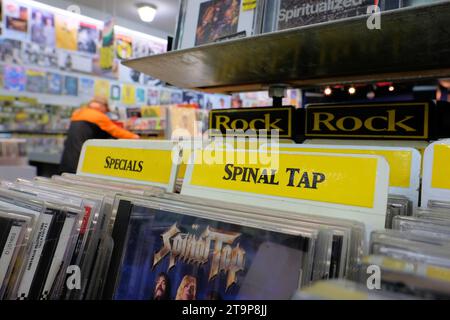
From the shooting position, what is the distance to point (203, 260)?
651mm

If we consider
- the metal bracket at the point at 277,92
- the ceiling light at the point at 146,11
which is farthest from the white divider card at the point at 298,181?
the ceiling light at the point at 146,11

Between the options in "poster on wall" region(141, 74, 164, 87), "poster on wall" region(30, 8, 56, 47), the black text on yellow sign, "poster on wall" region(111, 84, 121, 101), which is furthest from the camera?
"poster on wall" region(141, 74, 164, 87)

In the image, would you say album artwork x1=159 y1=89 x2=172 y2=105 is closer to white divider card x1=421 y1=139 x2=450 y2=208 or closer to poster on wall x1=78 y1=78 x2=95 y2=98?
poster on wall x1=78 y1=78 x2=95 y2=98

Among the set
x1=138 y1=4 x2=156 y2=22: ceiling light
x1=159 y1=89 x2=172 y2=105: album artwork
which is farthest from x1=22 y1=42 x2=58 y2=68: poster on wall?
x1=159 y1=89 x2=172 y2=105: album artwork

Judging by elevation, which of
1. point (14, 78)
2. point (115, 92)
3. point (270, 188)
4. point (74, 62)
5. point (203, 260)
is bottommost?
point (203, 260)

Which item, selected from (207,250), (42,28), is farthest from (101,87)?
(207,250)

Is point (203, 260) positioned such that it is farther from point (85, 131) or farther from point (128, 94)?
point (128, 94)

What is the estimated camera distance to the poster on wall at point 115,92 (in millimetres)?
5895

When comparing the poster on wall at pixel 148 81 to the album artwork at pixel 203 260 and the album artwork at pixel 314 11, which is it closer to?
the album artwork at pixel 314 11

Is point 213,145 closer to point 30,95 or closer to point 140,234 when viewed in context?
point 140,234

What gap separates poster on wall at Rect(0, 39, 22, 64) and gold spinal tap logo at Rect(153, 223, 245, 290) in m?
5.01

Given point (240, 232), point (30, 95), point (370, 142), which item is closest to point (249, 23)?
point (370, 142)

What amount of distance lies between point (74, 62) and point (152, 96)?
4.75 ft

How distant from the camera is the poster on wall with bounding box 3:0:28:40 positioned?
15.7ft
